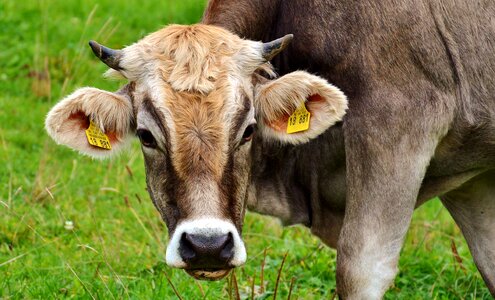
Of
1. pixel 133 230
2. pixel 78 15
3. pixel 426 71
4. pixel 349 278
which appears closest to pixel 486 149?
pixel 426 71

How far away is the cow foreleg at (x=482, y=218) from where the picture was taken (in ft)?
21.7

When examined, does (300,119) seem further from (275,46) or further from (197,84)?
(197,84)

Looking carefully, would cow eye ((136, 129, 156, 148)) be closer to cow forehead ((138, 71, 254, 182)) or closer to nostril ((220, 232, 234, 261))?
cow forehead ((138, 71, 254, 182))

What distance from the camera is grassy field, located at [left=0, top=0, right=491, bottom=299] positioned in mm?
6723

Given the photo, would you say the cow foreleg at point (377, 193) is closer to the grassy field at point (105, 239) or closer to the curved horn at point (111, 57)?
the grassy field at point (105, 239)

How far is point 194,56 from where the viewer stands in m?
5.54

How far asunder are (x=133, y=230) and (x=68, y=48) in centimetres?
365

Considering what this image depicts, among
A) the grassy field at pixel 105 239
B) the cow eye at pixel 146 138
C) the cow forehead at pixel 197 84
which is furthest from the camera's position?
the grassy field at pixel 105 239

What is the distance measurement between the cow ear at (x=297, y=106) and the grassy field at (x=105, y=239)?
71cm

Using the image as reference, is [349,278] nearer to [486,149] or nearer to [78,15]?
[486,149]

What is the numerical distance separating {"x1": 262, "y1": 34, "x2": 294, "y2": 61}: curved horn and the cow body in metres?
0.28

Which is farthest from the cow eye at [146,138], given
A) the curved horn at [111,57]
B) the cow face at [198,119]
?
the curved horn at [111,57]

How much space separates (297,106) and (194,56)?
586 millimetres

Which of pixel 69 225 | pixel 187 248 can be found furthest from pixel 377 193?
pixel 69 225
